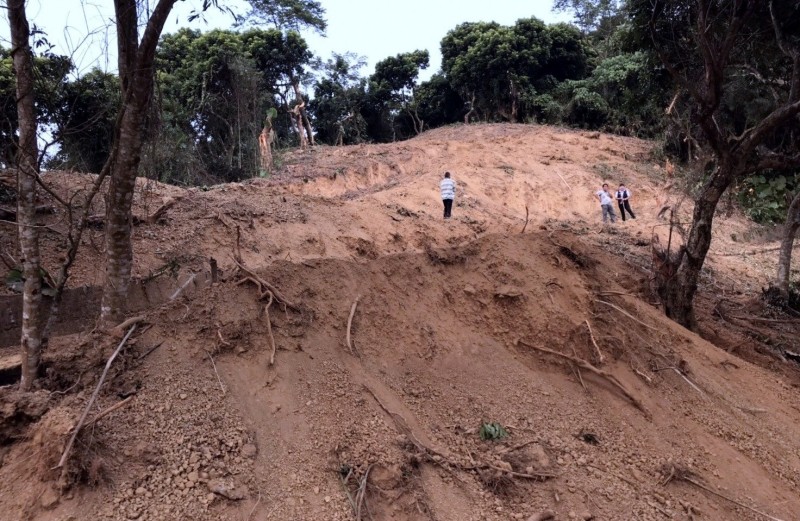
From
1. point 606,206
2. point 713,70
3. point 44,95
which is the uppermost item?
point 713,70

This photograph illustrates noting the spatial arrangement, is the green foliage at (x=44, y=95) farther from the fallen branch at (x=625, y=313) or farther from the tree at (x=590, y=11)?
the tree at (x=590, y=11)

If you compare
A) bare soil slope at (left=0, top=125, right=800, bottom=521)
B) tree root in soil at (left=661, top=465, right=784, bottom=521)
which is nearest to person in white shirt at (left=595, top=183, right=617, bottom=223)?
bare soil slope at (left=0, top=125, right=800, bottom=521)

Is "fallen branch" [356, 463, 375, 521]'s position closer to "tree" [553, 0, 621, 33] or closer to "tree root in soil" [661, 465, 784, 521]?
"tree root in soil" [661, 465, 784, 521]

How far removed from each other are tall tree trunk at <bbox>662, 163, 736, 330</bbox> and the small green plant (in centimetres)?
366

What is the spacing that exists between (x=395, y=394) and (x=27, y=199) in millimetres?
3317

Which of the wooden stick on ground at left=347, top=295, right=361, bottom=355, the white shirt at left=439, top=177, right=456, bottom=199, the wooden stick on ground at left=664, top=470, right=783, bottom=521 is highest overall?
the white shirt at left=439, top=177, right=456, bottom=199

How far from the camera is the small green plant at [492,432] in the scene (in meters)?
4.86

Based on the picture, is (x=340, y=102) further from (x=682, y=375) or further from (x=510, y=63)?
(x=682, y=375)

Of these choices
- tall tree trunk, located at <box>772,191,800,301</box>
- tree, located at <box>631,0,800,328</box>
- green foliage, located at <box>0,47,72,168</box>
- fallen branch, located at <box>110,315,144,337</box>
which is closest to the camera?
green foliage, located at <box>0,47,72,168</box>

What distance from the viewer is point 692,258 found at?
736 cm

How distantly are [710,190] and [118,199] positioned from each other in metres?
7.04

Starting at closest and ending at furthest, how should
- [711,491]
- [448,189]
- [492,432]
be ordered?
[711,491] → [492,432] → [448,189]

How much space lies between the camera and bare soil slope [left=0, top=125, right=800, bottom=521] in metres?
3.77

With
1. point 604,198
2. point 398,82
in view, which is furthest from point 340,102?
point 604,198
